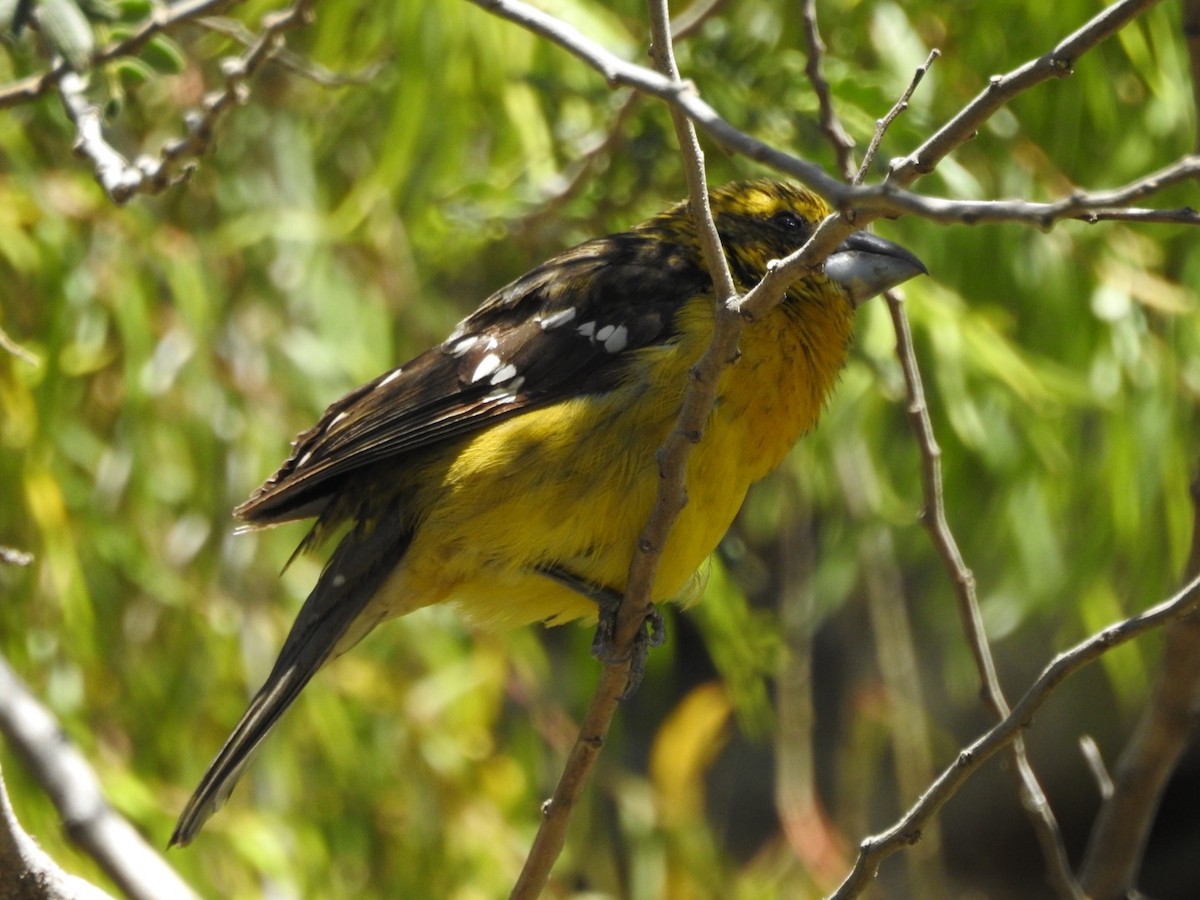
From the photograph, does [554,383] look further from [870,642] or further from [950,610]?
[870,642]

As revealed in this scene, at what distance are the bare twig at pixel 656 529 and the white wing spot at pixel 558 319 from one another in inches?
28.5

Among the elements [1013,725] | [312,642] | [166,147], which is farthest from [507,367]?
[1013,725]

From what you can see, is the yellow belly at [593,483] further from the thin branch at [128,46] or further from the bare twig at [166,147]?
the thin branch at [128,46]

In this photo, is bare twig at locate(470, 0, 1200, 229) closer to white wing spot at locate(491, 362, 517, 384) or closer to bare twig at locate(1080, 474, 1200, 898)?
bare twig at locate(1080, 474, 1200, 898)

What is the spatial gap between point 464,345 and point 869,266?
81 cm

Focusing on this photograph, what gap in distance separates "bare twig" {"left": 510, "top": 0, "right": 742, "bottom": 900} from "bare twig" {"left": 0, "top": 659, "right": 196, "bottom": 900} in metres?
0.63

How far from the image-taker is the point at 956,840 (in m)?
6.56

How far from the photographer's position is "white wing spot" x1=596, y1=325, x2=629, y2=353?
9.21 feet

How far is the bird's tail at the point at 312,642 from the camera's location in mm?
2607

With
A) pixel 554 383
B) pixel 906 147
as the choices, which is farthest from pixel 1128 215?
pixel 906 147

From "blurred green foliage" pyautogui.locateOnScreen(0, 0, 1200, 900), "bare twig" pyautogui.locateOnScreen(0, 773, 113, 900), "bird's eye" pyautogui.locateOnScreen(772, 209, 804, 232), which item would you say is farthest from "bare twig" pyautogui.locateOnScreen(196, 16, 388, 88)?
"bare twig" pyautogui.locateOnScreen(0, 773, 113, 900)

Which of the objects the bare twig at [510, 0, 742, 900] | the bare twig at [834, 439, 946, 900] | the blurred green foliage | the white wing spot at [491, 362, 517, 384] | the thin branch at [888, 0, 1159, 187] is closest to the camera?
the thin branch at [888, 0, 1159, 187]

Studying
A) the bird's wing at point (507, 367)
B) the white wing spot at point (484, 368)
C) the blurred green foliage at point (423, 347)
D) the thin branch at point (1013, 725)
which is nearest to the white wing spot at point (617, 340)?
the bird's wing at point (507, 367)

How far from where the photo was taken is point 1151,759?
2.44 meters
